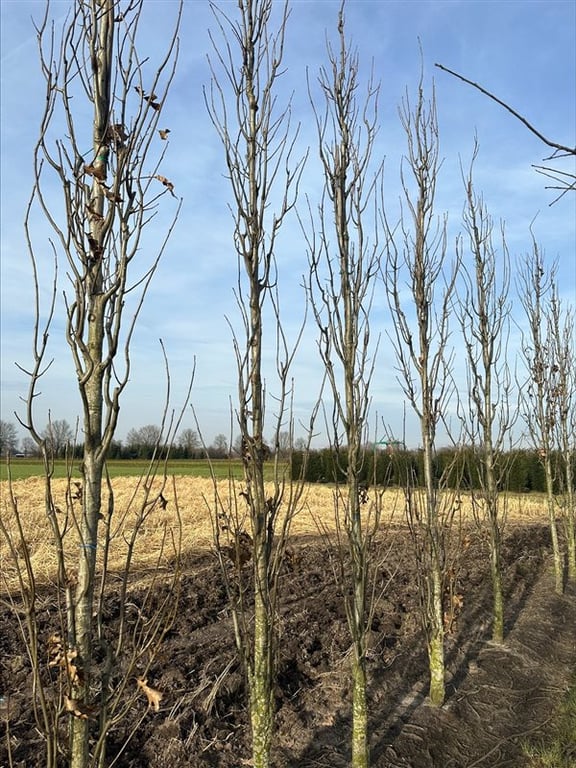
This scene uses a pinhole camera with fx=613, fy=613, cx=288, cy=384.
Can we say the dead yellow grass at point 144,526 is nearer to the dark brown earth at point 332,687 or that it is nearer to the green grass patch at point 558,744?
the dark brown earth at point 332,687

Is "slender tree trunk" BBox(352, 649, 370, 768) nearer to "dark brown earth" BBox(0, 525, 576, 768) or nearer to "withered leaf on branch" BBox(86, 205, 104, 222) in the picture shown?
"dark brown earth" BBox(0, 525, 576, 768)

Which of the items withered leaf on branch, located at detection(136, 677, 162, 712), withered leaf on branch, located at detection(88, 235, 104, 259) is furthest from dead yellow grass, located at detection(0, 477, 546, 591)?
withered leaf on branch, located at detection(88, 235, 104, 259)

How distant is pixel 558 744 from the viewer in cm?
408

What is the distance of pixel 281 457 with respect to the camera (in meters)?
3.41

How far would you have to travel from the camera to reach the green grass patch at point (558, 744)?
382cm

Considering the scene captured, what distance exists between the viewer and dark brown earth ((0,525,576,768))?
3.76 m

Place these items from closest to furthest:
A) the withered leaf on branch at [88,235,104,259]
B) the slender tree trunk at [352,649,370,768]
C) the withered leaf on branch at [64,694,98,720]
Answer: the withered leaf on branch at [64,694,98,720] → the withered leaf on branch at [88,235,104,259] → the slender tree trunk at [352,649,370,768]

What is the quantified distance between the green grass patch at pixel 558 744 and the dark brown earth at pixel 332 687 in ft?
0.23

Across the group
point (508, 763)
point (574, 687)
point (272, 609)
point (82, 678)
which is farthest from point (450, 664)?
point (82, 678)

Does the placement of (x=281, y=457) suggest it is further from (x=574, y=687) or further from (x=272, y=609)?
(x=574, y=687)

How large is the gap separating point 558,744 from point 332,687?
160 cm

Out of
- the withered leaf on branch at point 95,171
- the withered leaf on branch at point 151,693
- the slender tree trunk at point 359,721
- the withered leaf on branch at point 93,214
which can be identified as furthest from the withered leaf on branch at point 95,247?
the slender tree trunk at point 359,721

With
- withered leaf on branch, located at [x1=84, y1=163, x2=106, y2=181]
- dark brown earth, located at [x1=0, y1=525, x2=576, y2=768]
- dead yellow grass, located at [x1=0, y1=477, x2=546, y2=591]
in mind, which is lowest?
dark brown earth, located at [x1=0, y1=525, x2=576, y2=768]

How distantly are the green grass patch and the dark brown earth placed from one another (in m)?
0.07
